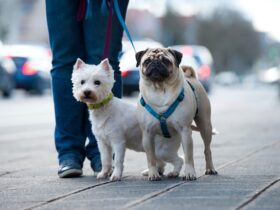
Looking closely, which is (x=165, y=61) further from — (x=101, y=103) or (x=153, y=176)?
(x=153, y=176)

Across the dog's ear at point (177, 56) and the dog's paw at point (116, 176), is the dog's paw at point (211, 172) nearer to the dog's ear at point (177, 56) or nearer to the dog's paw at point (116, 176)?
the dog's paw at point (116, 176)

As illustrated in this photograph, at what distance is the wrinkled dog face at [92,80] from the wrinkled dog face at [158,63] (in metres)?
0.25

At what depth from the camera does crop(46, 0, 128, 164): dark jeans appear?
274 inches

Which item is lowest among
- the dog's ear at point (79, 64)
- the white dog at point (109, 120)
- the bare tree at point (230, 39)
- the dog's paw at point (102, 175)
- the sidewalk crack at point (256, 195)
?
the bare tree at point (230, 39)

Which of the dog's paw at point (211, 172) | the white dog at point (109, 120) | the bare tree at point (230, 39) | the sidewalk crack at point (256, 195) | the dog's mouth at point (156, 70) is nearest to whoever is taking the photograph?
the sidewalk crack at point (256, 195)

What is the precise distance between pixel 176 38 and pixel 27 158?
323 ft

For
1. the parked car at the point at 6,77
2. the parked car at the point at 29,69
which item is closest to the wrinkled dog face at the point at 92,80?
the parked car at the point at 6,77

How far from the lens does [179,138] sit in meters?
6.73

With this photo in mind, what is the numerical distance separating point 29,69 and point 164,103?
2454 centimetres

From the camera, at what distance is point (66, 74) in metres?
7.12

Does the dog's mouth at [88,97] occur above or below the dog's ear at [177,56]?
below

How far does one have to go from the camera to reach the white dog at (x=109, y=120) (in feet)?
21.4

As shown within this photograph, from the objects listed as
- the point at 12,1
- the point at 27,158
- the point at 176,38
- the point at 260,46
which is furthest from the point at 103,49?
the point at 260,46

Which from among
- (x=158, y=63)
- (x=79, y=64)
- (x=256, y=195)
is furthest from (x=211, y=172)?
(x=256, y=195)
